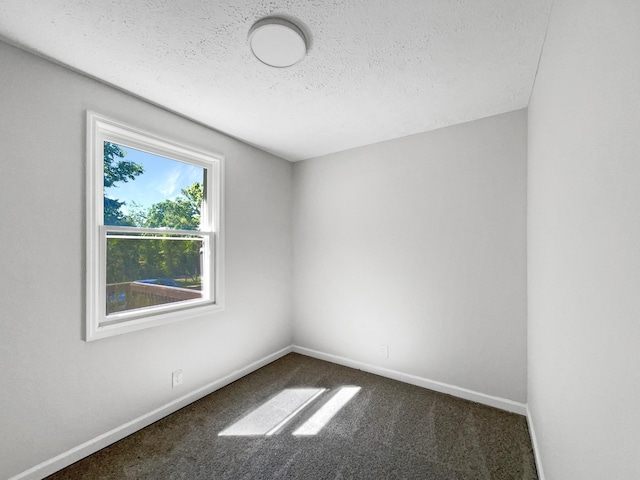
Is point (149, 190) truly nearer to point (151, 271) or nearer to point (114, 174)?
point (114, 174)

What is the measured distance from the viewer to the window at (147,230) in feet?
6.35

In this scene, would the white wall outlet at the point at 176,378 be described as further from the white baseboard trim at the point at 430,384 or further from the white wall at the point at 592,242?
the white wall at the point at 592,242

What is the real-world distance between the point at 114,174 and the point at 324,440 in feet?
8.18

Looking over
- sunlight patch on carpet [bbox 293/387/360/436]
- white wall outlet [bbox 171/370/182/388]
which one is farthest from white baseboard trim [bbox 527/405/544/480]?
white wall outlet [bbox 171/370/182/388]

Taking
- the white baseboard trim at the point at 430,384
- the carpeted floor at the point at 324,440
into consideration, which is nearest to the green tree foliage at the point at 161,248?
the carpeted floor at the point at 324,440

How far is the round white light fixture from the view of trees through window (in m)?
1.35

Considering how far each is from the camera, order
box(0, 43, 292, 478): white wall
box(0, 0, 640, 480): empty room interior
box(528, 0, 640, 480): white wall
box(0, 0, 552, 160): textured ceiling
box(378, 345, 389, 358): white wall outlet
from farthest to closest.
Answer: box(378, 345, 389, 358): white wall outlet < box(0, 43, 292, 478): white wall < box(0, 0, 552, 160): textured ceiling < box(0, 0, 640, 480): empty room interior < box(528, 0, 640, 480): white wall

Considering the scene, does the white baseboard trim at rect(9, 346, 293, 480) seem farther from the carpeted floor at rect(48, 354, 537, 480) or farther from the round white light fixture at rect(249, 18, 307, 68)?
the round white light fixture at rect(249, 18, 307, 68)

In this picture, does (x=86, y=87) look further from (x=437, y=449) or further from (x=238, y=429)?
(x=437, y=449)

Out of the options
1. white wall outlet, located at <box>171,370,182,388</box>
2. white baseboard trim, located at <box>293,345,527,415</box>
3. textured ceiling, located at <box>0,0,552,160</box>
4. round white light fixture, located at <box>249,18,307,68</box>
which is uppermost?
textured ceiling, located at <box>0,0,552,160</box>

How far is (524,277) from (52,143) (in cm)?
346

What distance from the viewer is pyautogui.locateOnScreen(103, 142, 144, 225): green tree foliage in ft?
6.71

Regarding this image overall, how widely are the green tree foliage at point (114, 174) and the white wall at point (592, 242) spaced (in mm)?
2643

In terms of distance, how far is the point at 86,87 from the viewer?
1853 mm
